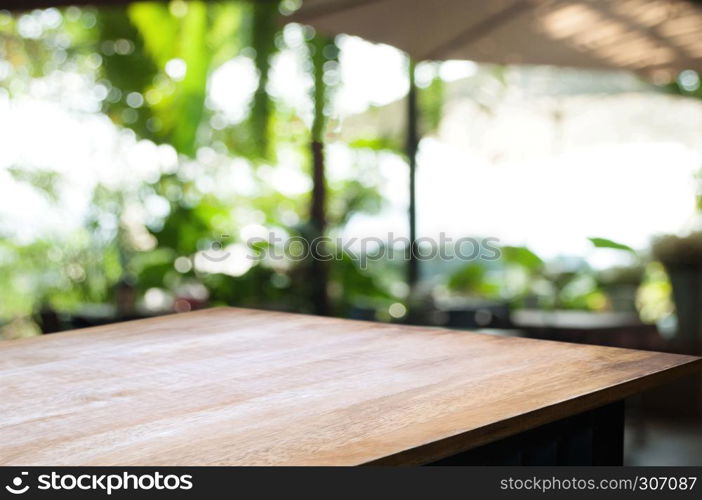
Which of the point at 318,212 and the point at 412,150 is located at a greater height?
the point at 412,150

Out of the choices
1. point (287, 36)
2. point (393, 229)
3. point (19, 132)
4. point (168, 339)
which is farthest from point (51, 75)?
point (168, 339)

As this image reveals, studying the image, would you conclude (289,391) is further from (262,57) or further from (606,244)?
(262,57)

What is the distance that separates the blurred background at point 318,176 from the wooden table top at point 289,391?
3135mm

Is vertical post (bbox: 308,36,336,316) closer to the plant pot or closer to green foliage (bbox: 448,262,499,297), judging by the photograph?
green foliage (bbox: 448,262,499,297)

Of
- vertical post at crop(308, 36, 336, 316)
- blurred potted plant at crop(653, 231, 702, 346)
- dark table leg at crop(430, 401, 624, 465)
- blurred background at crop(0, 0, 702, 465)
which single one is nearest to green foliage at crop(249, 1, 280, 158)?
blurred background at crop(0, 0, 702, 465)

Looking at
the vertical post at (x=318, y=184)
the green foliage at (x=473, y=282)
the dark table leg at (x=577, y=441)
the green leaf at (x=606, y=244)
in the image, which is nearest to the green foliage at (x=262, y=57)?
the vertical post at (x=318, y=184)

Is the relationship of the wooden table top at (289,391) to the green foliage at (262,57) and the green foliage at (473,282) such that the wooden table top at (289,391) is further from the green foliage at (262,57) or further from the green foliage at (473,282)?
the green foliage at (262,57)

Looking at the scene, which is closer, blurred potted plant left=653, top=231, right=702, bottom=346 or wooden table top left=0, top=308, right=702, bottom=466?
wooden table top left=0, top=308, right=702, bottom=466

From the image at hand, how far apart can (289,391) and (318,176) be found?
4.39m
